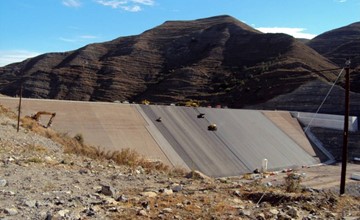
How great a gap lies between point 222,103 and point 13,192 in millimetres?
54106

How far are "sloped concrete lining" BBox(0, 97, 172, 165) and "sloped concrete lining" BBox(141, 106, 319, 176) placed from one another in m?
1.82

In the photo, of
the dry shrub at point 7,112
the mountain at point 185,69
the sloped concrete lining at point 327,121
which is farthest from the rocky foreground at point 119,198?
the mountain at point 185,69

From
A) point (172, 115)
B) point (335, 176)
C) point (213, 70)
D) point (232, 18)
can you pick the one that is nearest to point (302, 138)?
point (335, 176)

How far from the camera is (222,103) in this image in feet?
203

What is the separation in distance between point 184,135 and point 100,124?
5.74 m

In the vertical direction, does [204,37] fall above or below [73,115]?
above

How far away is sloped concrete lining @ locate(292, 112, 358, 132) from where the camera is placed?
38.8m

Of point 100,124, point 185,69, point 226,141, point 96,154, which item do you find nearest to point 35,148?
point 96,154

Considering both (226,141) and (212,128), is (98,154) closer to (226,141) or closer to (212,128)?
(226,141)

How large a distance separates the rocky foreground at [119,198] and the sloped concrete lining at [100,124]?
923 centimetres

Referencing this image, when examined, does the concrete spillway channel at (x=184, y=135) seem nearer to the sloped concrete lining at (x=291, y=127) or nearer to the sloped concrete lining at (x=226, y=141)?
the sloped concrete lining at (x=226, y=141)

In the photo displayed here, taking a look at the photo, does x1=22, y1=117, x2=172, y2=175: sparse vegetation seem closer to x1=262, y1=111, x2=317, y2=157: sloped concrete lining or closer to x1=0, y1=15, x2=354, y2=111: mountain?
x1=262, y1=111, x2=317, y2=157: sloped concrete lining

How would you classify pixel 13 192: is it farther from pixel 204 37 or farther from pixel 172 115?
pixel 204 37

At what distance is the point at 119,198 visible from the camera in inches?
353
